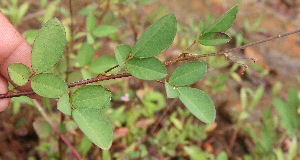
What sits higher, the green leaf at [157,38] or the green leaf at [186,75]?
the green leaf at [157,38]

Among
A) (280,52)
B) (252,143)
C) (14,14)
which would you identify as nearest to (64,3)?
(14,14)

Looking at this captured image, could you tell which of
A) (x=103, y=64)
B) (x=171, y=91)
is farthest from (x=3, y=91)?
A: (x=171, y=91)

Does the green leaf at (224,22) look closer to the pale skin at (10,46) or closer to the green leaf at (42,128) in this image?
the pale skin at (10,46)

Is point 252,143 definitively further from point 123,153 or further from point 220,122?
point 123,153

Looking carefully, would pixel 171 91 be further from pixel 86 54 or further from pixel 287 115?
pixel 287 115

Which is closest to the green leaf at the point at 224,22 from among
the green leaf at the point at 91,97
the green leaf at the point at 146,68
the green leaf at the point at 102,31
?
the green leaf at the point at 146,68

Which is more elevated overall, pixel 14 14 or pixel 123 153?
pixel 14 14
